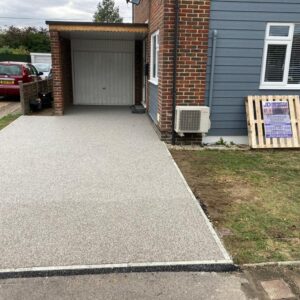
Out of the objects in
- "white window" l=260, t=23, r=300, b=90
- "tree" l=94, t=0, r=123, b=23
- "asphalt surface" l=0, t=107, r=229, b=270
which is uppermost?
"tree" l=94, t=0, r=123, b=23

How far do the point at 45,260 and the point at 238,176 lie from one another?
3419 millimetres

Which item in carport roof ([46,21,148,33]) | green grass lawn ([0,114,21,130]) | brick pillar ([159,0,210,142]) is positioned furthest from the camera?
green grass lawn ([0,114,21,130])

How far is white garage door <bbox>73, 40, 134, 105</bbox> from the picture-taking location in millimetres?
12883

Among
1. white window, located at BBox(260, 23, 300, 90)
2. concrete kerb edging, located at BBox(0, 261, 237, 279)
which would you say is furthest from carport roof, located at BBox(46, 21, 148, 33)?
concrete kerb edging, located at BBox(0, 261, 237, 279)

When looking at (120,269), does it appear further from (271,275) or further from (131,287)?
(271,275)

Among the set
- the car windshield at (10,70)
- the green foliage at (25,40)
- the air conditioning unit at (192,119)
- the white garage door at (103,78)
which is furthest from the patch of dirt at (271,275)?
the green foliage at (25,40)

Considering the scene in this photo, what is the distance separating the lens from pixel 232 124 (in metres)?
7.50

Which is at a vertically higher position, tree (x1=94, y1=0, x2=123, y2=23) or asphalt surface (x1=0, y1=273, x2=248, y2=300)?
tree (x1=94, y1=0, x2=123, y2=23)

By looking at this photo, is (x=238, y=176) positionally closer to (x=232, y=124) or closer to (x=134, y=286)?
(x=232, y=124)

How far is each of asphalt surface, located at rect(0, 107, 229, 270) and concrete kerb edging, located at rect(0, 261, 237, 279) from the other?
49 millimetres

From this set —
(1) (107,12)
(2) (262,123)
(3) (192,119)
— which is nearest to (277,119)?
(2) (262,123)

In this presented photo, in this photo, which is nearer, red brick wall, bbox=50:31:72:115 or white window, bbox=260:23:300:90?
white window, bbox=260:23:300:90

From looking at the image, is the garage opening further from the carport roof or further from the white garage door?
the carport roof

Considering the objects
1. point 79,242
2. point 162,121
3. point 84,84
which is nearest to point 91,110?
point 84,84
